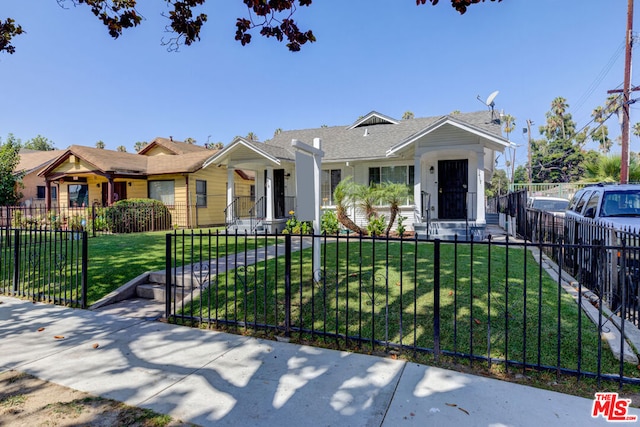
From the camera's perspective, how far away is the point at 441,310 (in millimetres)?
4523

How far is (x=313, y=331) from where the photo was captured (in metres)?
3.99

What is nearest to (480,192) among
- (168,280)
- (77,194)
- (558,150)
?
(168,280)

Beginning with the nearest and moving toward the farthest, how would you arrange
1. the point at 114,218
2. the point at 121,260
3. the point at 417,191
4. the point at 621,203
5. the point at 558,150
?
1. the point at 621,203
2. the point at 121,260
3. the point at 417,191
4. the point at 114,218
5. the point at 558,150

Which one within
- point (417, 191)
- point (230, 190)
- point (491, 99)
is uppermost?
point (491, 99)

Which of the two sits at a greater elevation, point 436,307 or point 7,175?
point 7,175

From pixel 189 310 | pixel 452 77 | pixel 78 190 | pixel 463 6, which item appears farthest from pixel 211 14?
pixel 78 190

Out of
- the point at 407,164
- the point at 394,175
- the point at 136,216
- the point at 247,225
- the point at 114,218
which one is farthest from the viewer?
the point at 136,216

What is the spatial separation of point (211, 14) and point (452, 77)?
56.9ft

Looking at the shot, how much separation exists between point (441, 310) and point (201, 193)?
17273mm

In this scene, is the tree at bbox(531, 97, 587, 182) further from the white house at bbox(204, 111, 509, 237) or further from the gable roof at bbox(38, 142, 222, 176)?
the gable roof at bbox(38, 142, 222, 176)

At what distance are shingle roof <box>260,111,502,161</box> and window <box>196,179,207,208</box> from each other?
4.86m

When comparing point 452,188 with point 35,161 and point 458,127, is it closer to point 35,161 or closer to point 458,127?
point 458,127

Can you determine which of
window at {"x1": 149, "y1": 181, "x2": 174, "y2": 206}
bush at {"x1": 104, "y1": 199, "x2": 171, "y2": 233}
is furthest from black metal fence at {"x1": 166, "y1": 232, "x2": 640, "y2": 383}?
window at {"x1": 149, "y1": 181, "x2": 174, "y2": 206}

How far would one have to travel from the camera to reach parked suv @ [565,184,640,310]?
184 inches
